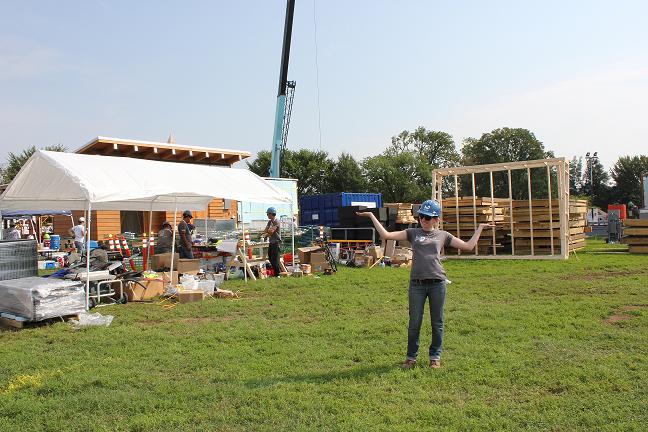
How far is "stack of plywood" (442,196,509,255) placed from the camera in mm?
20344

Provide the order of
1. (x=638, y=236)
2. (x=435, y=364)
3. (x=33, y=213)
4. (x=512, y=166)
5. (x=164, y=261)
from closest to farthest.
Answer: (x=435, y=364) < (x=164, y=261) < (x=512, y=166) < (x=638, y=236) < (x=33, y=213)

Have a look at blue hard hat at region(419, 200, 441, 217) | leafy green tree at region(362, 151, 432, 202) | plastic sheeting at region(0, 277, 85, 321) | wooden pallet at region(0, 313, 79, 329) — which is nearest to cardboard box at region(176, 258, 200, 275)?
plastic sheeting at region(0, 277, 85, 321)

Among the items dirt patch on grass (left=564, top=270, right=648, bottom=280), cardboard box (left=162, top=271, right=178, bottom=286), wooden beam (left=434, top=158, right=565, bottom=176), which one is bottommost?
dirt patch on grass (left=564, top=270, right=648, bottom=280)

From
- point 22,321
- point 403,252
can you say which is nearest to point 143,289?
point 22,321

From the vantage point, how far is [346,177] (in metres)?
66.4

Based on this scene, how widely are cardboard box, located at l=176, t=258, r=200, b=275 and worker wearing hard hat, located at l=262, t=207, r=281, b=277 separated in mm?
2228

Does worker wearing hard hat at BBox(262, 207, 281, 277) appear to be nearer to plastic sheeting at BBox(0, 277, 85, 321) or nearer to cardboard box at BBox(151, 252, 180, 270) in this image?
cardboard box at BBox(151, 252, 180, 270)

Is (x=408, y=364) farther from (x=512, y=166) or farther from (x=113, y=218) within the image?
(x=113, y=218)

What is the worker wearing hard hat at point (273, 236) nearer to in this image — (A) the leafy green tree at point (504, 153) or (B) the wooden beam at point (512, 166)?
(B) the wooden beam at point (512, 166)

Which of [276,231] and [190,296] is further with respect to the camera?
[276,231]

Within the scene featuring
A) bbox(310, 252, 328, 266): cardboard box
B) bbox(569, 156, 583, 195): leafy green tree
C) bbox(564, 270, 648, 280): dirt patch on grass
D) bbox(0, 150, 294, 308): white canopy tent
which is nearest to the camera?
bbox(0, 150, 294, 308): white canopy tent

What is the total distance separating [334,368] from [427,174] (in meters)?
66.3

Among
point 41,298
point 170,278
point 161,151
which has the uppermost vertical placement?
point 161,151

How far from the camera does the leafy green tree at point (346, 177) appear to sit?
218ft
